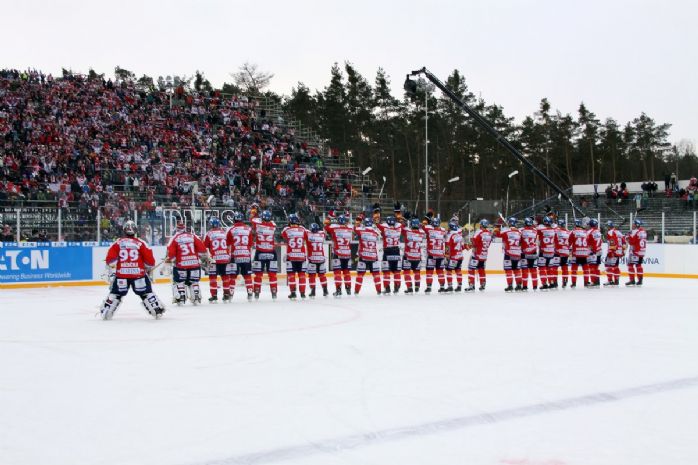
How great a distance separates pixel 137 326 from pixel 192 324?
86 centimetres

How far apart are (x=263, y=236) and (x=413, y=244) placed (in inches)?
179

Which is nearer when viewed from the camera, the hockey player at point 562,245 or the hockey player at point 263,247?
the hockey player at point 263,247

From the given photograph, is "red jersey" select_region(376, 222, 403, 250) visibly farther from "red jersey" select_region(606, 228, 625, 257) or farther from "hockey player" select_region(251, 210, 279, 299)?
"red jersey" select_region(606, 228, 625, 257)

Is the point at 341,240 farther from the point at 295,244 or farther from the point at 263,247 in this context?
the point at 263,247

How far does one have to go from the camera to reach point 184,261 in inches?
635

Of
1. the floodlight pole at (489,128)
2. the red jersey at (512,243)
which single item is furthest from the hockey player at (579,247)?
the floodlight pole at (489,128)

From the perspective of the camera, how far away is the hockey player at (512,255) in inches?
814

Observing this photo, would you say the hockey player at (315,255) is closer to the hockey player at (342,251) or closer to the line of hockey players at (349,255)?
the line of hockey players at (349,255)

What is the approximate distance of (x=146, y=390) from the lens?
6871 millimetres

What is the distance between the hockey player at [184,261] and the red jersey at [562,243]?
1032cm

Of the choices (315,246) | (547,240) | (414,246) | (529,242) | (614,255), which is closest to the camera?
(315,246)

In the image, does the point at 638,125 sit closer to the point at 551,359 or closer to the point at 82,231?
the point at 82,231

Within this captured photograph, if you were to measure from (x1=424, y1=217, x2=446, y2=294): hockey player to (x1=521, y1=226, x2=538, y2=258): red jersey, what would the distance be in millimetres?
2358

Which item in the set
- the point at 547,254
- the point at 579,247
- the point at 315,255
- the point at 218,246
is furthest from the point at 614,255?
the point at 218,246
